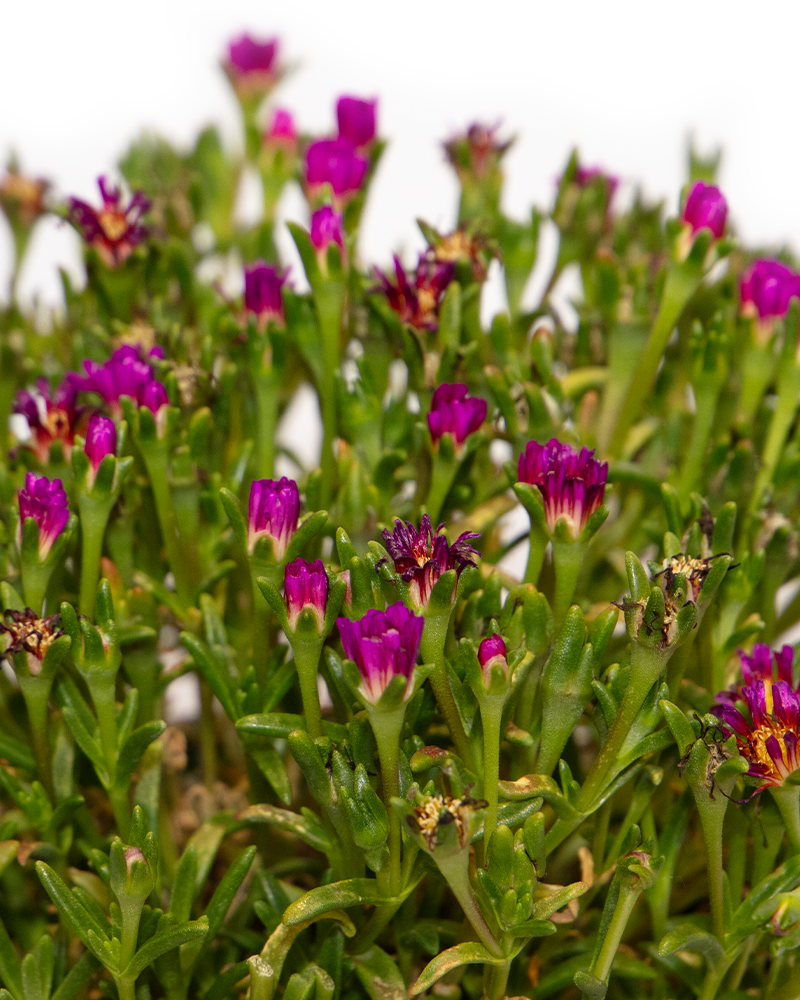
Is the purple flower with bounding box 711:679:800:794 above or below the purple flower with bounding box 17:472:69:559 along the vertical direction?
below

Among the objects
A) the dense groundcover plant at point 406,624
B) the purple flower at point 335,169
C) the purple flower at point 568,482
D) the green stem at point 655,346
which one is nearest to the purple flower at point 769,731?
the dense groundcover plant at point 406,624

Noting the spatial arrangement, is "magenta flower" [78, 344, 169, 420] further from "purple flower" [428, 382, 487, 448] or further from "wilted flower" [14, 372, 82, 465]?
"purple flower" [428, 382, 487, 448]

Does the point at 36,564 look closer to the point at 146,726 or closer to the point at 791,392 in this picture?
the point at 146,726

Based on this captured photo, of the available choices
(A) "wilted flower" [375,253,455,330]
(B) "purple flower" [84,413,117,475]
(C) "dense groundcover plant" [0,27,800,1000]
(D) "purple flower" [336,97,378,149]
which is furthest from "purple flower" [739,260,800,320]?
(B) "purple flower" [84,413,117,475]

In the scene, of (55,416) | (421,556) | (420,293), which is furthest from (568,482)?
(55,416)

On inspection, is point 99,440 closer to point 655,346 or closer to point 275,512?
point 275,512

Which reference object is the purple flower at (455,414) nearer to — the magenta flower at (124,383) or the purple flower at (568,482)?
the purple flower at (568,482)
